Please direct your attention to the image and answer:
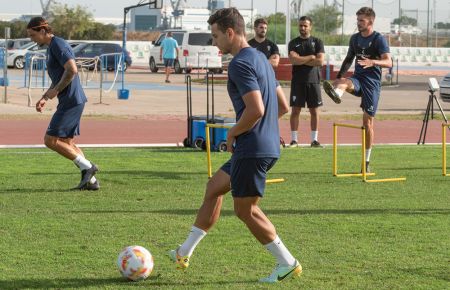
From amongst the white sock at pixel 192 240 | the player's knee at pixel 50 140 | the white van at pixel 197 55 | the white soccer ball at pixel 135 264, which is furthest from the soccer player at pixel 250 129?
the white van at pixel 197 55

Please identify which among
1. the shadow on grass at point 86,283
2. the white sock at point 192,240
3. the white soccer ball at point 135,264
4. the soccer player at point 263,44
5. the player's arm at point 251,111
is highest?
the soccer player at point 263,44

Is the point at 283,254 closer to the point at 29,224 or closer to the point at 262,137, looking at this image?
the point at 262,137

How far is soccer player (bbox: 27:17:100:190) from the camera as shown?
11.9 m

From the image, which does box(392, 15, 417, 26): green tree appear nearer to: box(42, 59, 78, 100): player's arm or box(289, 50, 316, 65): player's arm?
box(289, 50, 316, 65): player's arm

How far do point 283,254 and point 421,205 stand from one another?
14.2 ft

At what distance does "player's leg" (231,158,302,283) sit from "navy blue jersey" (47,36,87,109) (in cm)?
499

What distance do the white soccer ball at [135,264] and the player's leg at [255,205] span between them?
0.75m

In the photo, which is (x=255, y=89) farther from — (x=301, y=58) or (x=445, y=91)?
(x=445, y=91)

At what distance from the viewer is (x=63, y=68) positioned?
1201 centimetres

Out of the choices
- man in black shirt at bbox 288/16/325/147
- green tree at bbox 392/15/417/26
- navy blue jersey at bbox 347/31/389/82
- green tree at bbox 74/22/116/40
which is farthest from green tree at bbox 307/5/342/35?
navy blue jersey at bbox 347/31/389/82

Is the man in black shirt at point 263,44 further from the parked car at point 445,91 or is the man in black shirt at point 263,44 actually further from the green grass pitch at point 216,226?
the parked car at point 445,91

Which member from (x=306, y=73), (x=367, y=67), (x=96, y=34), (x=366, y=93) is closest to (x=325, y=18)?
(x=96, y=34)

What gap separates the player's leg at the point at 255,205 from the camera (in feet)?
24.1

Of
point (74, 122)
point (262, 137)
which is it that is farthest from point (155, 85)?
point (262, 137)
